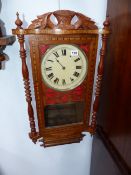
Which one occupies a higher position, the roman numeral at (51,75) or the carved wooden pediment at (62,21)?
the carved wooden pediment at (62,21)

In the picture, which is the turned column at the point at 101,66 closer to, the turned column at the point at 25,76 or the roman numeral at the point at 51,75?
the roman numeral at the point at 51,75

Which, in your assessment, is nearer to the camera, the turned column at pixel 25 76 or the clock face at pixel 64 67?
the turned column at pixel 25 76

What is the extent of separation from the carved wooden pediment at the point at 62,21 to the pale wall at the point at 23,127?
0.08m

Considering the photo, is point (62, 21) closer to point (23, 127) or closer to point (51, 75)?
point (51, 75)

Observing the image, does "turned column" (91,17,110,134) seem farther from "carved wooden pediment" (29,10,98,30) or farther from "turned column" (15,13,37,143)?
"turned column" (15,13,37,143)

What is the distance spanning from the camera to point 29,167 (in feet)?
4.26

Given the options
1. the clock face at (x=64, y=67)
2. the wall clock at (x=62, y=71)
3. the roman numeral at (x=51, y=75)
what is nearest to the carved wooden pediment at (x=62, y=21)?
the wall clock at (x=62, y=71)

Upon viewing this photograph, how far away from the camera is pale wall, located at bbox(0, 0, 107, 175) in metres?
0.92

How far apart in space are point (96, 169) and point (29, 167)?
0.47 meters

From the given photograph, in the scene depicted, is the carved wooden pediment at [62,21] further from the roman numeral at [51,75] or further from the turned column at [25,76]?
the roman numeral at [51,75]

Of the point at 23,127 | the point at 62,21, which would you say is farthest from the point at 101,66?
the point at 23,127

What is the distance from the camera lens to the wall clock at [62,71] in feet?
2.92

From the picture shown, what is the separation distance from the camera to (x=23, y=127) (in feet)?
3.79

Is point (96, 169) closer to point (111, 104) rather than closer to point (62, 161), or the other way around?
point (62, 161)
